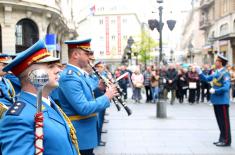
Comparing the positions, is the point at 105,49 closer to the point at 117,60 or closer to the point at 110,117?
the point at 117,60

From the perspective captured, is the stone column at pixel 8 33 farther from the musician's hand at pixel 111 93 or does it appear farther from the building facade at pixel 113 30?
the building facade at pixel 113 30

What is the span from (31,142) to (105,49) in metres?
102

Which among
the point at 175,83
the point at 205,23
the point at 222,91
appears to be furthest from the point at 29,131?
the point at 205,23

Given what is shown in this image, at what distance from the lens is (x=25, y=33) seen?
2553cm

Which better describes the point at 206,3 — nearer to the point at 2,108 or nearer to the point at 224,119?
the point at 224,119

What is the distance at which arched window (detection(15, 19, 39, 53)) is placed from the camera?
25.0m

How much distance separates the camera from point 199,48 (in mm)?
77750

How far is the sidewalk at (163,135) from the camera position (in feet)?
28.9

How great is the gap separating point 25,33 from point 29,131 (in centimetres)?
2376

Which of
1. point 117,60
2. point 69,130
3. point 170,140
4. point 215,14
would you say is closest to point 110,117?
point 170,140

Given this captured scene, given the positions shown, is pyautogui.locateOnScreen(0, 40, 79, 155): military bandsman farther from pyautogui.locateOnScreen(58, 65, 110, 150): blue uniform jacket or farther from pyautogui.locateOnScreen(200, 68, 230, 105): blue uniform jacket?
pyautogui.locateOnScreen(200, 68, 230, 105): blue uniform jacket

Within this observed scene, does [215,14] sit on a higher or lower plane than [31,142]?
higher

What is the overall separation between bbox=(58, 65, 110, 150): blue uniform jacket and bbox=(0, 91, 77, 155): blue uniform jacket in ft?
4.67

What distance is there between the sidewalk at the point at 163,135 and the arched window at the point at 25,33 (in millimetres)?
11398
